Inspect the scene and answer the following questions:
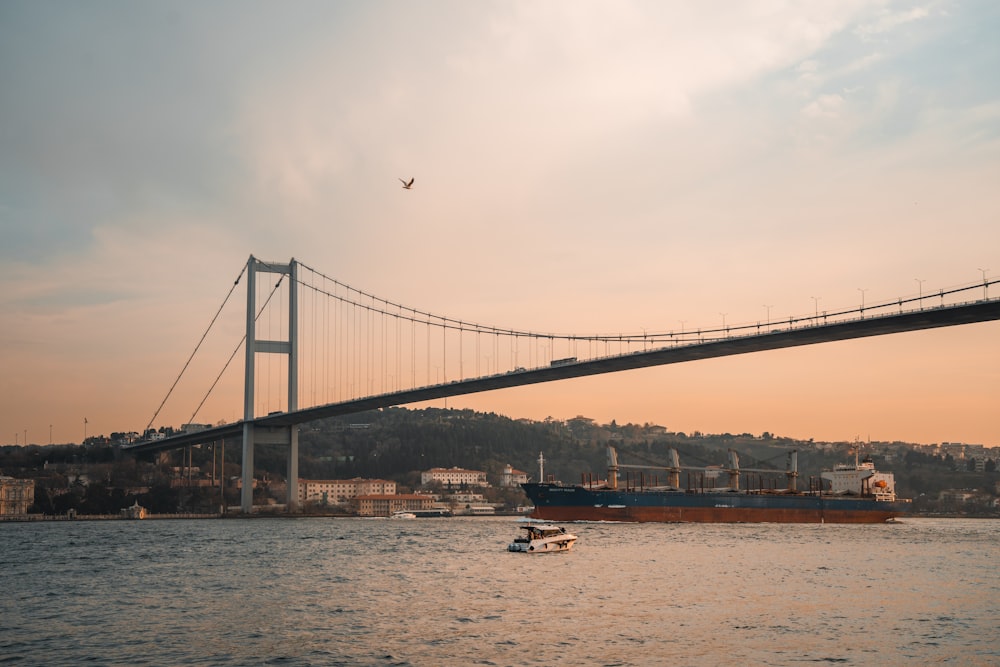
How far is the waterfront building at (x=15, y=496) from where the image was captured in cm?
8625

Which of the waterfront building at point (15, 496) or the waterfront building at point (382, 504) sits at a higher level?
the waterfront building at point (15, 496)

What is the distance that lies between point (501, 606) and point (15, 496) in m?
80.4

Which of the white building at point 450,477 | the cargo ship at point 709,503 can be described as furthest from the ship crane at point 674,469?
the white building at point 450,477

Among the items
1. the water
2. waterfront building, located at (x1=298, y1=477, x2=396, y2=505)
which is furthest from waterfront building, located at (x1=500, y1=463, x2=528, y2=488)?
the water

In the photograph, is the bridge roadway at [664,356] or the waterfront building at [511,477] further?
the waterfront building at [511,477]

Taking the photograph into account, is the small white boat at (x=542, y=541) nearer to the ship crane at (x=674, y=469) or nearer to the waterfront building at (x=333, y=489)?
the ship crane at (x=674, y=469)

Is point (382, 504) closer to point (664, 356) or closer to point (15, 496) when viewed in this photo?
point (15, 496)

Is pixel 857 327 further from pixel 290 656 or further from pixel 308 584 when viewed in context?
pixel 290 656

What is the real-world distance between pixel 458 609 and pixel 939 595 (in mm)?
12292

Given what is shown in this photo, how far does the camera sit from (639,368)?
193 feet

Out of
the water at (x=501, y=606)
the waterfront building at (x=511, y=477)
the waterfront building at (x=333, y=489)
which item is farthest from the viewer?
the waterfront building at (x=511, y=477)

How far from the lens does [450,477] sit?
13275 cm

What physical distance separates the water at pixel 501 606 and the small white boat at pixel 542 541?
2.97 ft

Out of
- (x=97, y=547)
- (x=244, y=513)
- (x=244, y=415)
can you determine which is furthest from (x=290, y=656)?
(x=244, y=513)
